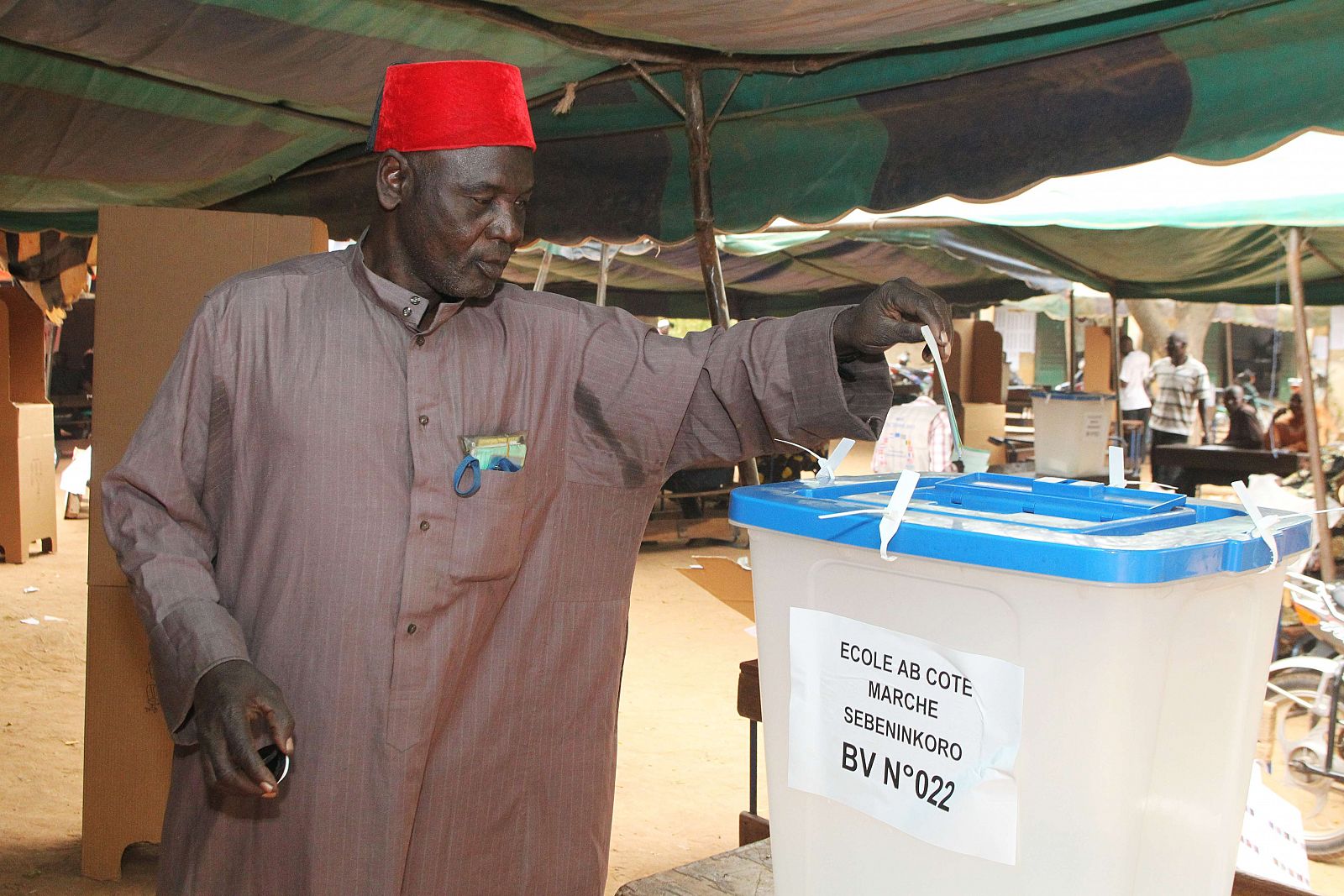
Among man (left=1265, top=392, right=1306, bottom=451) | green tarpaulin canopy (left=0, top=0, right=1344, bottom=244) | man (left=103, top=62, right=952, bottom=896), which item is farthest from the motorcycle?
man (left=1265, top=392, right=1306, bottom=451)

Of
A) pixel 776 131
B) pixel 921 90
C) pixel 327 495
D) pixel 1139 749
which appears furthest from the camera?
pixel 776 131

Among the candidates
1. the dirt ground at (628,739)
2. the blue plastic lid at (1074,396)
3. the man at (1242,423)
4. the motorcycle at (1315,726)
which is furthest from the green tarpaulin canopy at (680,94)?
the man at (1242,423)

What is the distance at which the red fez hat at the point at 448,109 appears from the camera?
1656 millimetres

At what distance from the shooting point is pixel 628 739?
5098 mm

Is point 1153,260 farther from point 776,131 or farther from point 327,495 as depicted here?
point 327,495

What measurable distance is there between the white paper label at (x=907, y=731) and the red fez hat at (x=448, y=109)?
0.87 m

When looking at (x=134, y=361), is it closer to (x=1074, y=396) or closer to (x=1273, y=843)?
(x=1273, y=843)

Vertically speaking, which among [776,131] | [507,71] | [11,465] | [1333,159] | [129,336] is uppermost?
[1333,159]

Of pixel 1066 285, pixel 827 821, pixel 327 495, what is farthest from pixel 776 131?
pixel 1066 285

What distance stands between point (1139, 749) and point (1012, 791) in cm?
12

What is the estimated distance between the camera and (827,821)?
1271 millimetres

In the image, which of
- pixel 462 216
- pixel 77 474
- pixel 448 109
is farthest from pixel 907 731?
pixel 77 474

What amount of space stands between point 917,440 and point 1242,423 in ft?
15.1

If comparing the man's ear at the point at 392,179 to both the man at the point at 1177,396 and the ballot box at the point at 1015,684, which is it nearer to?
the ballot box at the point at 1015,684
